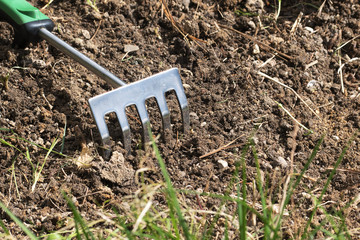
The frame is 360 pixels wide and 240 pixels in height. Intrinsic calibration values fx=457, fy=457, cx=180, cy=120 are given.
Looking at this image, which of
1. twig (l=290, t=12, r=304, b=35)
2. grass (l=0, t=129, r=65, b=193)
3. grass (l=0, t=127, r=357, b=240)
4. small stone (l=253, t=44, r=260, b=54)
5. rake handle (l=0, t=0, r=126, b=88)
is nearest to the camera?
grass (l=0, t=127, r=357, b=240)

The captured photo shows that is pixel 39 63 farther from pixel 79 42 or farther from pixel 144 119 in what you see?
pixel 144 119

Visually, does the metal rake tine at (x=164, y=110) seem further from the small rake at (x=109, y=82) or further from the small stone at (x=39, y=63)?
the small stone at (x=39, y=63)

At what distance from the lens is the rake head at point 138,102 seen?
1.91 metres

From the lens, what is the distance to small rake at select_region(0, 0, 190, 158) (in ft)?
6.31

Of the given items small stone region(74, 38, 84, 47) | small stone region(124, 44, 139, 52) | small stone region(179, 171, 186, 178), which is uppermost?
small stone region(74, 38, 84, 47)

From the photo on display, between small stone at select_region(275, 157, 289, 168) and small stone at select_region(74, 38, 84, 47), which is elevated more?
small stone at select_region(74, 38, 84, 47)

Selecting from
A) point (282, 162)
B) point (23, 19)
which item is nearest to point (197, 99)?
point (282, 162)

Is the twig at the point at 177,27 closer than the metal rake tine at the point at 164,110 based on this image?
No

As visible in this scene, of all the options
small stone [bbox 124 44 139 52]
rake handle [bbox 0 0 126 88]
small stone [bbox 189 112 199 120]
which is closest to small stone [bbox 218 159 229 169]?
small stone [bbox 189 112 199 120]

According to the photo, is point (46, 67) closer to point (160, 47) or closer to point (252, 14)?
point (160, 47)

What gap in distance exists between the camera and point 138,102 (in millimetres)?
1985

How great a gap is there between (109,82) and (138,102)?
0.58 ft

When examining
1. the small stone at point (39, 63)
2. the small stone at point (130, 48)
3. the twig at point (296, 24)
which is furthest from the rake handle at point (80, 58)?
the twig at point (296, 24)

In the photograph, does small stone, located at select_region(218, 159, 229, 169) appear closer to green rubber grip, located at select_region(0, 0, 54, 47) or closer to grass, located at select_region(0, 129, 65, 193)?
grass, located at select_region(0, 129, 65, 193)
